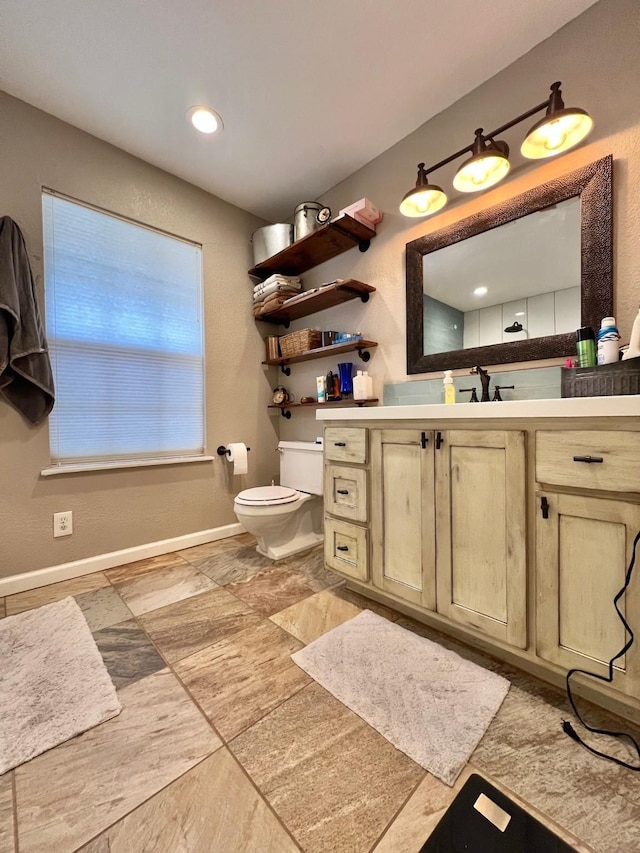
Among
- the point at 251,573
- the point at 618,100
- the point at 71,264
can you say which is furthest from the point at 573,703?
the point at 71,264

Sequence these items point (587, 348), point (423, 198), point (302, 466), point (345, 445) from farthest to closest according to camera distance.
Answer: point (302, 466) → point (423, 198) → point (345, 445) → point (587, 348)

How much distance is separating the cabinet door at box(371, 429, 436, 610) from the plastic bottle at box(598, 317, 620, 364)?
0.63 m

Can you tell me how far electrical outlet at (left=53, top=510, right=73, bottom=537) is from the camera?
72.2 inches

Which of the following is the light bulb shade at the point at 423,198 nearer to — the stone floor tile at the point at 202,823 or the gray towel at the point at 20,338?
the gray towel at the point at 20,338

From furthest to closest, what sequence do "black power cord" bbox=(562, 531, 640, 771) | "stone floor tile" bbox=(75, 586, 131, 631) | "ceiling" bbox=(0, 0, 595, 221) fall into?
1. "stone floor tile" bbox=(75, 586, 131, 631)
2. "ceiling" bbox=(0, 0, 595, 221)
3. "black power cord" bbox=(562, 531, 640, 771)

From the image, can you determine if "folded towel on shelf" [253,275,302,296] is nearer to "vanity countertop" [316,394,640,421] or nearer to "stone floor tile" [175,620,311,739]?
"vanity countertop" [316,394,640,421]

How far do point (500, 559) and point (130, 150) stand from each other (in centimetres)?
285

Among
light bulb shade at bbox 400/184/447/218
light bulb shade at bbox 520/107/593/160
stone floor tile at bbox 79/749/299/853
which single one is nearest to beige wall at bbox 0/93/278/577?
light bulb shade at bbox 400/184/447/218

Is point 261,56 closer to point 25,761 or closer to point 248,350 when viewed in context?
point 248,350

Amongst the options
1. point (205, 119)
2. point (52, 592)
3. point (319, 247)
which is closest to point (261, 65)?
point (205, 119)

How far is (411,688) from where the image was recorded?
1093mm

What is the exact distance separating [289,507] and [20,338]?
1595 millimetres

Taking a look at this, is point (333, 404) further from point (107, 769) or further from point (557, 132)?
point (107, 769)

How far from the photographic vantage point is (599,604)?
0.93 metres
